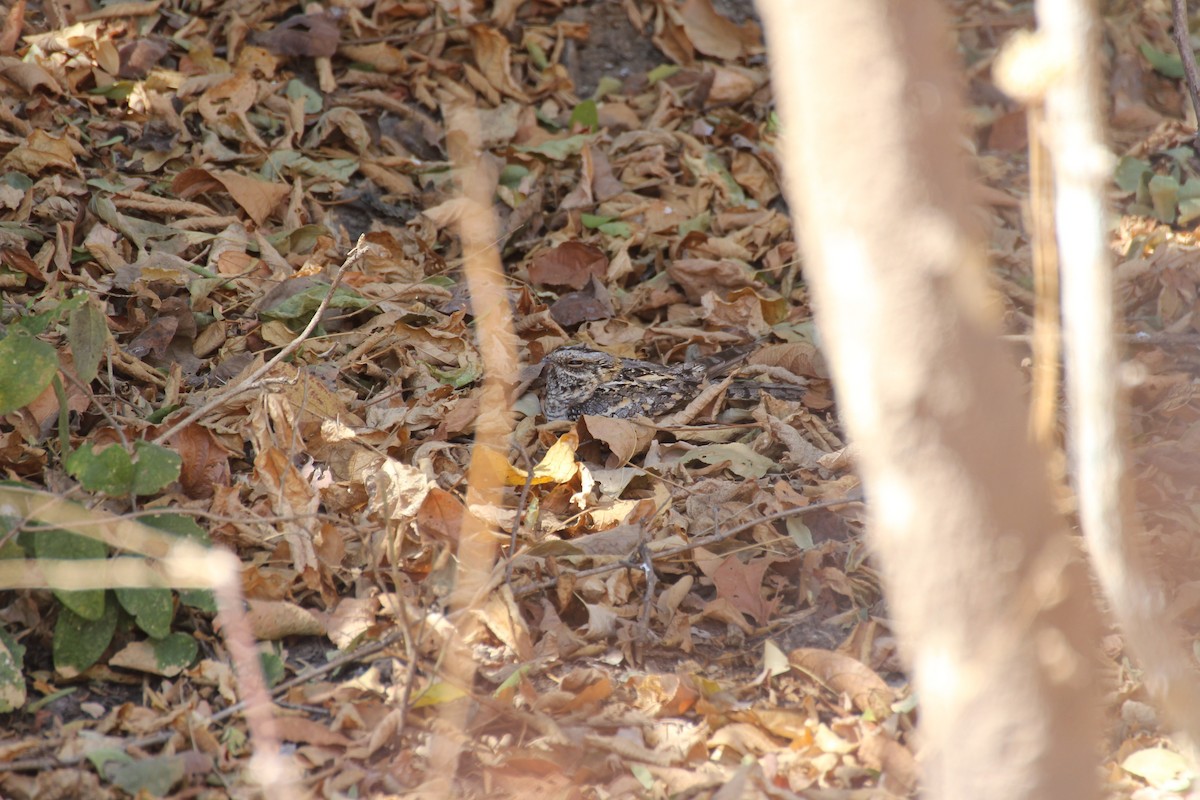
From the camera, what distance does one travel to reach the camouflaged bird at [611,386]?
109 inches

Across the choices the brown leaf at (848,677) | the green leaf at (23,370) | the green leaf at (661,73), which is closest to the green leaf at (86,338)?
the green leaf at (23,370)

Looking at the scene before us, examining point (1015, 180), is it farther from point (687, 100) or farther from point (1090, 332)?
point (1090, 332)

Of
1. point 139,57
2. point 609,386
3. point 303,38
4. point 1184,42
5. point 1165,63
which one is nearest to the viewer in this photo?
point 1184,42

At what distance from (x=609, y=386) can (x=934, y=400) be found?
1.69 m

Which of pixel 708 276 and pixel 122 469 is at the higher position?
pixel 122 469

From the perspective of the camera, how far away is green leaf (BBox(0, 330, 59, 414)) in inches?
78.4

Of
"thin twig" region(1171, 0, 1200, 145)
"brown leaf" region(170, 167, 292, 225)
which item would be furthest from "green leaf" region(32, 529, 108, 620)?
"thin twig" region(1171, 0, 1200, 145)

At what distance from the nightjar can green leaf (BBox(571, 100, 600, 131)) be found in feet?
4.72

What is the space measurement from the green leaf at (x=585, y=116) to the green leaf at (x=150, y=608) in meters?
2.67

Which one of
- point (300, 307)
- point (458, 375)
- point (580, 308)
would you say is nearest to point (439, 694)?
point (458, 375)

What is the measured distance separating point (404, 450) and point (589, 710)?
Result: 883mm

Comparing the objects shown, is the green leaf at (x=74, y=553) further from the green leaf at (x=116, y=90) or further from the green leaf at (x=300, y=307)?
the green leaf at (x=116, y=90)

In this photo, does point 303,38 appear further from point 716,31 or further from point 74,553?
point 74,553

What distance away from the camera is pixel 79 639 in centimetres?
187
